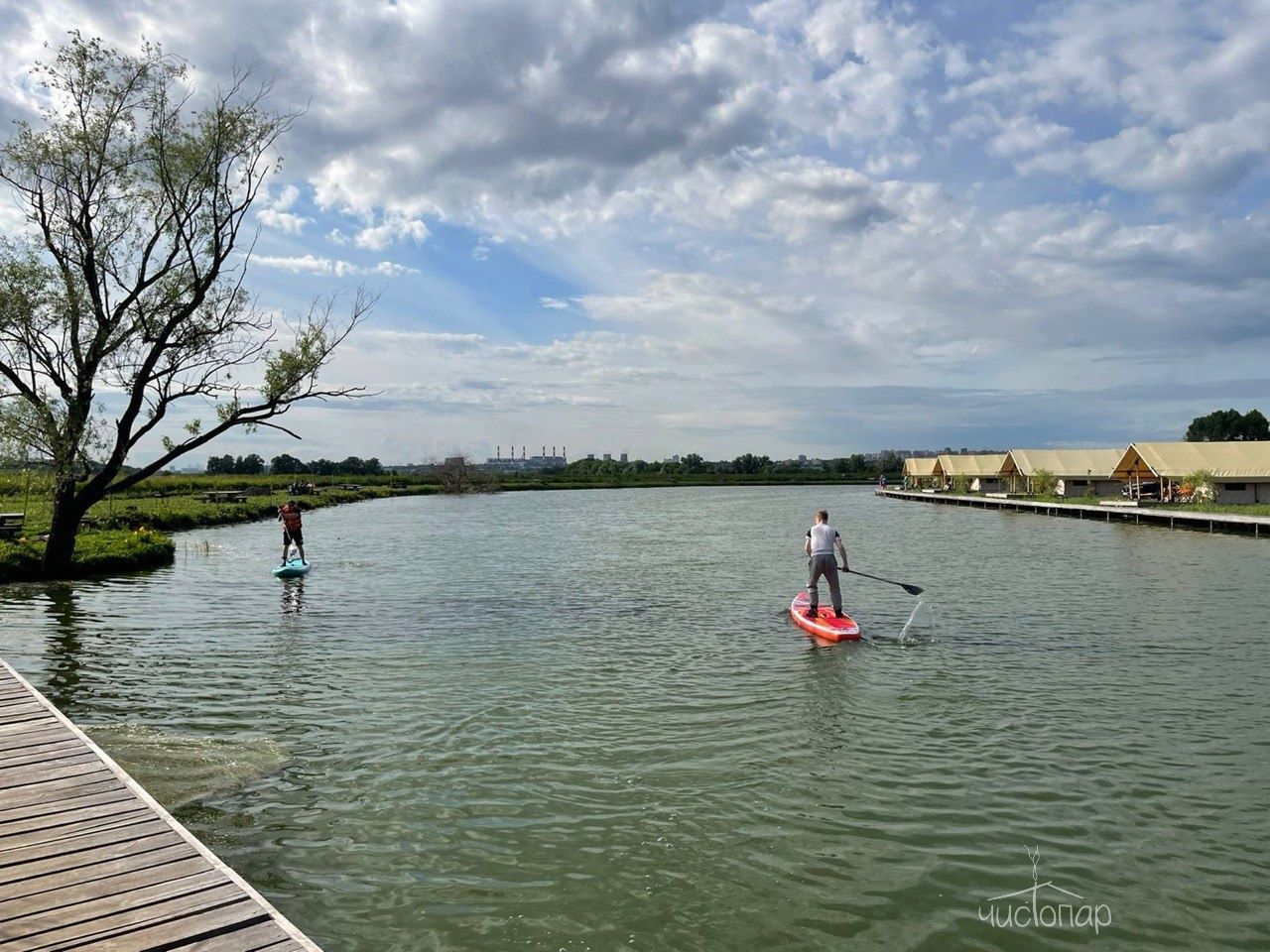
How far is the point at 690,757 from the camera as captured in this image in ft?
33.6

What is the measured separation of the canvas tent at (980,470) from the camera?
10388cm

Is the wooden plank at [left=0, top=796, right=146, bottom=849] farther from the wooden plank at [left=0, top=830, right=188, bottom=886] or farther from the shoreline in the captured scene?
the shoreline

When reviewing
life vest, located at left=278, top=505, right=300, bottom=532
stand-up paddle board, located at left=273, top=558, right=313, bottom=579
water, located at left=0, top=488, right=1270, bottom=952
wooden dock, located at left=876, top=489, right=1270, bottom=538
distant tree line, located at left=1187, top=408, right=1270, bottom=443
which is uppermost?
distant tree line, located at left=1187, top=408, right=1270, bottom=443

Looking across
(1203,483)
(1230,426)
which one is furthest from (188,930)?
(1230,426)

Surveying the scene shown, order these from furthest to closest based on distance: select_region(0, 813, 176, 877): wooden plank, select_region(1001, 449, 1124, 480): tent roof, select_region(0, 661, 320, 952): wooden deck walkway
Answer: select_region(1001, 449, 1124, 480): tent roof < select_region(0, 813, 176, 877): wooden plank < select_region(0, 661, 320, 952): wooden deck walkway

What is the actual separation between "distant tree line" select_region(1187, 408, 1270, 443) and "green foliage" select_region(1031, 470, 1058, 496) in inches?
4030

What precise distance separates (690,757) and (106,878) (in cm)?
634

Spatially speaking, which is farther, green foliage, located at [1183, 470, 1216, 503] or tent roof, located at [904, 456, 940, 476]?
tent roof, located at [904, 456, 940, 476]

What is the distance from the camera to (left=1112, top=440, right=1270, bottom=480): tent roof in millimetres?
59094

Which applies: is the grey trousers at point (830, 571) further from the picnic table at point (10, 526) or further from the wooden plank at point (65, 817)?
the picnic table at point (10, 526)

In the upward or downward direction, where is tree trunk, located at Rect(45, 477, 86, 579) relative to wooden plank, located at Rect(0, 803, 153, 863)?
upward

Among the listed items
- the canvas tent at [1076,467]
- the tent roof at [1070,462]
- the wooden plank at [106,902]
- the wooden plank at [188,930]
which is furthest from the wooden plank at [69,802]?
the tent roof at [1070,462]

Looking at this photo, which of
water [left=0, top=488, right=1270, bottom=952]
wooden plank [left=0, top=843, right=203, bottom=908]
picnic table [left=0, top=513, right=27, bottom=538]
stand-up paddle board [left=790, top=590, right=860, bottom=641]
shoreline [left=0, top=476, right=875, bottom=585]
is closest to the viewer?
wooden plank [left=0, top=843, right=203, bottom=908]

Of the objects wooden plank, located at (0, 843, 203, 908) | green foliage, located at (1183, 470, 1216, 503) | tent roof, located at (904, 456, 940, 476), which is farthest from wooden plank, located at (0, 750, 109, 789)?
tent roof, located at (904, 456, 940, 476)
